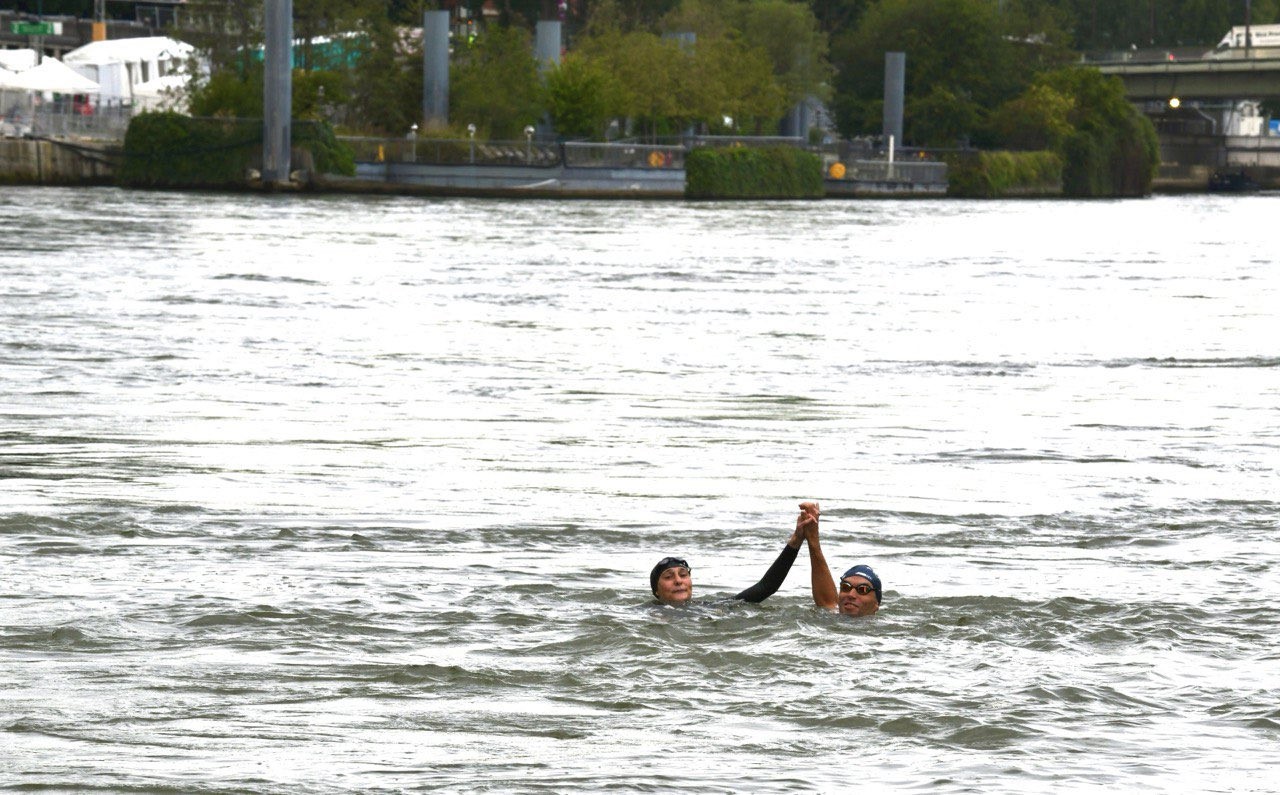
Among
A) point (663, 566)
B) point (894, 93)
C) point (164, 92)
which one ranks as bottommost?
point (663, 566)

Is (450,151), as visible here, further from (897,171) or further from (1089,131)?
(1089,131)

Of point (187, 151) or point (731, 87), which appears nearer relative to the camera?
point (187, 151)

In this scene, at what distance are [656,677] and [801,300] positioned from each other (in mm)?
24113

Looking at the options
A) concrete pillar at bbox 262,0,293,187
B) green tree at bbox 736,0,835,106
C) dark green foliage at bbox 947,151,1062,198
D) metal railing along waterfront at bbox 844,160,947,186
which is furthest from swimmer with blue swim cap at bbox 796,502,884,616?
green tree at bbox 736,0,835,106

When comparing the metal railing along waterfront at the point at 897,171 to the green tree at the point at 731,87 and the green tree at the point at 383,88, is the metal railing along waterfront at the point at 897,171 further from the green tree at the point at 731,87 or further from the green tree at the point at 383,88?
the green tree at the point at 383,88

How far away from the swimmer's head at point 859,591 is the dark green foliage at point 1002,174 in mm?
87111

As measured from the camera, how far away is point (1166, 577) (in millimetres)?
13438

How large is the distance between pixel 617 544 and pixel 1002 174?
3446 inches

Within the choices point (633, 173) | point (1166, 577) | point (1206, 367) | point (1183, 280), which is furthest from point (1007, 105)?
point (1166, 577)

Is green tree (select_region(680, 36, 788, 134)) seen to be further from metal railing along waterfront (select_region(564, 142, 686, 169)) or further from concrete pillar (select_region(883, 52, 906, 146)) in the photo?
metal railing along waterfront (select_region(564, 142, 686, 169))

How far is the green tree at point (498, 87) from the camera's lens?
80688 mm

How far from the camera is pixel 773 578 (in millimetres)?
12359

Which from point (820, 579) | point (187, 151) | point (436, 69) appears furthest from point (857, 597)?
point (436, 69)

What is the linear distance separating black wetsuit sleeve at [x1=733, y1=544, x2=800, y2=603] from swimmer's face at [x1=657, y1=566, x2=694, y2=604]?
1.60 ft
